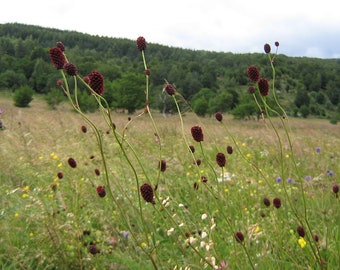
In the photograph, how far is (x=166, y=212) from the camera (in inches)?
42.5

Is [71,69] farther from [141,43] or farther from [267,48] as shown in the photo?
[267,48]

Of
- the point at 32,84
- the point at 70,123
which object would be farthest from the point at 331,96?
the point at 70,123

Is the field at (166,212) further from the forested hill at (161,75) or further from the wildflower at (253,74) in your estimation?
the forested hill at (161,75)

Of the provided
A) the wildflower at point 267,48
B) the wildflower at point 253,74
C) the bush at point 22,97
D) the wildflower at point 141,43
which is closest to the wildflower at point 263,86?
the wildflower at point 253,74

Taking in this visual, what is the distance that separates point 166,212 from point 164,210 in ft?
0.79

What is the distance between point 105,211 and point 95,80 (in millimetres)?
1565

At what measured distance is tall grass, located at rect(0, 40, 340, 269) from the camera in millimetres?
1327

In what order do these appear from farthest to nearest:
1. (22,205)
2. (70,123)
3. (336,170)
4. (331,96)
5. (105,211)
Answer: (331,96)
(70,123)
(336,170)
(105,211)
(22,205)

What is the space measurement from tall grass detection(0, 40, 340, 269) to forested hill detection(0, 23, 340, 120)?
99.9 feet

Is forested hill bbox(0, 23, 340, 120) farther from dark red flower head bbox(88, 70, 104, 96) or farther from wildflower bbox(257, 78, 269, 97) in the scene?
dark red flower head bbox(88, 70, 104, 96)

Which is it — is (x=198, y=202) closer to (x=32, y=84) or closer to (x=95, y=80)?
(x=95, y=80)

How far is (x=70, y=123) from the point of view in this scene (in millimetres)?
6809

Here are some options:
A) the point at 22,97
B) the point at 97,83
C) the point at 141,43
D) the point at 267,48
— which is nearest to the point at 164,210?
the point at 97,83

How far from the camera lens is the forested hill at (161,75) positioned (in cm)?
5666
